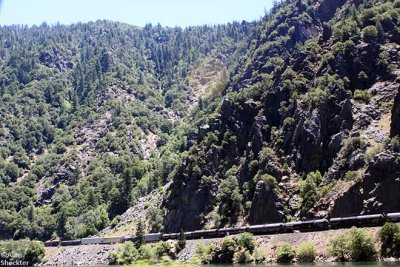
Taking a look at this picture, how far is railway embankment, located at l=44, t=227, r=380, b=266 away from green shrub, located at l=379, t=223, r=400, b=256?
8.79ft

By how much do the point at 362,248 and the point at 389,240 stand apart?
4523mm

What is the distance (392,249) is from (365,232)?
8.62 m

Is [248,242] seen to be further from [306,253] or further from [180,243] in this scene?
[180,243]

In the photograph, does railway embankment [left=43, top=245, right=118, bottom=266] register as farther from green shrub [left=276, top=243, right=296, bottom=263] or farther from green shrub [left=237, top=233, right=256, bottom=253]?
green shrub [left=276, top=243, right=296, bottom=263]

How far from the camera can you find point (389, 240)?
85.7 m

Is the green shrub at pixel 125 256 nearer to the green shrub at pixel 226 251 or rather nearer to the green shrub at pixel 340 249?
the green shrub at pixel 226 251

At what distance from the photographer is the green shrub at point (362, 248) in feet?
281

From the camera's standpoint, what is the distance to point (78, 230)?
195000 mm

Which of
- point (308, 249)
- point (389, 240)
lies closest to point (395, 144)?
point (389, 240)

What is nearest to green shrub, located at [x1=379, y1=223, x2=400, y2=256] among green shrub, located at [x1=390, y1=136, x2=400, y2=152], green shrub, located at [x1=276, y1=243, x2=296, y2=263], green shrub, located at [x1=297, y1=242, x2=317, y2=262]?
green shrub, located at [x1=297, y1=242, x2=317, y2=262]

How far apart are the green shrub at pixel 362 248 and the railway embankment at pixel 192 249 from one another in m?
3.70

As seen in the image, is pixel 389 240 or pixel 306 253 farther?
pixel 306 253

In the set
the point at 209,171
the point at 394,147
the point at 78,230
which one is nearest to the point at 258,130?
the point at 209,171

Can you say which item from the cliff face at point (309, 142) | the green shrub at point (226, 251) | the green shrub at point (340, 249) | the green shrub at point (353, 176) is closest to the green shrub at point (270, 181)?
the cliff face at point (309, 142)
